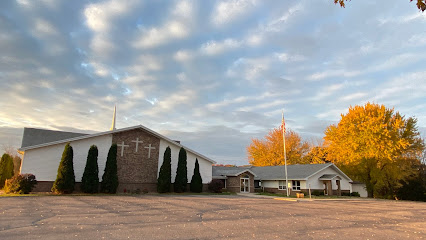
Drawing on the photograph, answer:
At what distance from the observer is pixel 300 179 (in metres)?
32.8

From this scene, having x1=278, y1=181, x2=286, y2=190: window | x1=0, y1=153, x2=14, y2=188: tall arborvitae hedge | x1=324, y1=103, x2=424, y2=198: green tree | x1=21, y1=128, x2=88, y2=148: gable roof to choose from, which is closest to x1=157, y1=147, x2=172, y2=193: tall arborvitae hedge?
x1=21, y1=128, x2=88, y2=148: gable roof

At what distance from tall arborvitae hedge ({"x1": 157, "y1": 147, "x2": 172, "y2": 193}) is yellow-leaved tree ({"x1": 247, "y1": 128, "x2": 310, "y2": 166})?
29323 millimetres

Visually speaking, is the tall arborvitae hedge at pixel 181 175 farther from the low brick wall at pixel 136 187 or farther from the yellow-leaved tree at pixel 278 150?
the yellow-leaved tree at pixel 278 150

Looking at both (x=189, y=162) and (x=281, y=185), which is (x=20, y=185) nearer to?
(x=189, y=162)

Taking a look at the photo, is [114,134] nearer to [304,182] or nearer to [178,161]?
[178,161]

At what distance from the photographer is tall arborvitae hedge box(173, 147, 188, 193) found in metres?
27.9

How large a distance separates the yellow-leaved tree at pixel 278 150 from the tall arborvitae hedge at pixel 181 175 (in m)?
27.7

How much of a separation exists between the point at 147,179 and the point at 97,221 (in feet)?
59.5

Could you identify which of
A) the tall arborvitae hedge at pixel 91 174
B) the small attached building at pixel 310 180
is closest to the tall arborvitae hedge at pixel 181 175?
the tall arborvitae hedge at pixel 91 174

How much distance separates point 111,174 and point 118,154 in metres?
2.66

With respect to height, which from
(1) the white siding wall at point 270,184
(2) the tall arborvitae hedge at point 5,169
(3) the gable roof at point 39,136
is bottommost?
(1) the white siding wall at point 270,184

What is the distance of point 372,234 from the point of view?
936 cm

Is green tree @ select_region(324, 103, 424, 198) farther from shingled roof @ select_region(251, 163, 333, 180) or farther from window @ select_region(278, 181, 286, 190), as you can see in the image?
window @ select_region(278, 181, 286, 190)

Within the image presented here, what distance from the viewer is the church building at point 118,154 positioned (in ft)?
78.9
